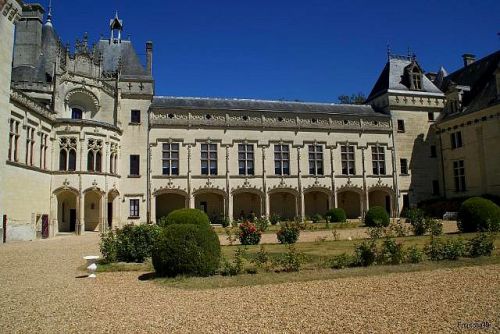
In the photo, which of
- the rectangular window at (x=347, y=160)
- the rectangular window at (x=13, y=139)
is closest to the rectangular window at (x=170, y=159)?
the rectangular window at (x=13, y=139)

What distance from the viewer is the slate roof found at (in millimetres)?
27875

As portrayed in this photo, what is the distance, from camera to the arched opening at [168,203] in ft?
98.2

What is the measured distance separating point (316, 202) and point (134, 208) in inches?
549

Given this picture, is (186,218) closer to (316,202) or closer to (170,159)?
(170,159)

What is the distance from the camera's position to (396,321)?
5.32m

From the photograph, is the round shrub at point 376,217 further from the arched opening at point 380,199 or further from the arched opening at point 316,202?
the arched opening at point 380,199

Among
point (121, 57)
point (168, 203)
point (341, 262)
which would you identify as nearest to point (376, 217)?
point (341, 262)

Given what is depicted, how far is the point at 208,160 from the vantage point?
29375mm

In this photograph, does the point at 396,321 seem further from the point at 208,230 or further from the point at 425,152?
the point at 425,152

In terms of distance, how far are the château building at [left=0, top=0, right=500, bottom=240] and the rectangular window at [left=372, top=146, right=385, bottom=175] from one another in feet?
0.53

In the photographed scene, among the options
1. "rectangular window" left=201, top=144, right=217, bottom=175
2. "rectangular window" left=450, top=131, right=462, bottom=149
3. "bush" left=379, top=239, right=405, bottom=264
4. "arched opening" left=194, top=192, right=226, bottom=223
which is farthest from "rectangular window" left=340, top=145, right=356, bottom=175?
"bush" left=379, top=239, right=405, bottom=264

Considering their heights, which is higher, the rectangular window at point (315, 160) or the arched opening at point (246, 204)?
the rectangular window at point (315, 160)

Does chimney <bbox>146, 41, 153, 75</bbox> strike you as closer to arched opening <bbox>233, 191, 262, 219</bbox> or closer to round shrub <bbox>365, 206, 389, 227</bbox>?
arched opening <bbox>233, 191, 262, 219</bbox>

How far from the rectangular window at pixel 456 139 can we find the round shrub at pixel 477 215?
1658 centimetres
